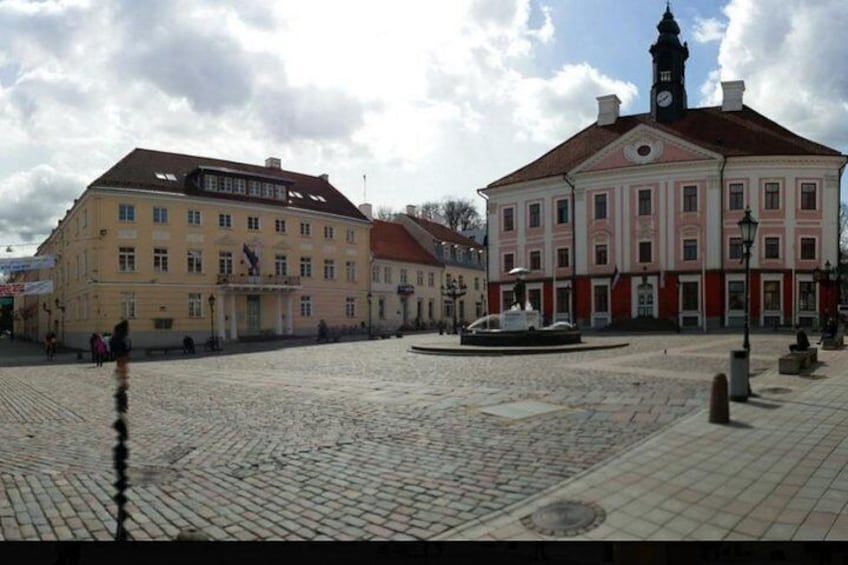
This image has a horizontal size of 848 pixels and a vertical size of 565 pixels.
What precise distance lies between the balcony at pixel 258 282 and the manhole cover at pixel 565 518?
37.5 metres

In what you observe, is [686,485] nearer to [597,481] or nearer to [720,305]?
[597,481]

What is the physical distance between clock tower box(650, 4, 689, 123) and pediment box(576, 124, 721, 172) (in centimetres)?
571

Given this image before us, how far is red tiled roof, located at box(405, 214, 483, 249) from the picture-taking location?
201 ft

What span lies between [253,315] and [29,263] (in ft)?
77.7

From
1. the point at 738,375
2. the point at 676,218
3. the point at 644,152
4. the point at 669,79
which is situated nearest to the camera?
the point at 738,375

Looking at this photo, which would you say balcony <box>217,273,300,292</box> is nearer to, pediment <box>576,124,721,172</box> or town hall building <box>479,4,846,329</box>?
town hall building <box>479,4,846,329</box>

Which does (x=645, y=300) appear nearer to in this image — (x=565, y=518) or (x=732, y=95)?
(x=732, y=95)

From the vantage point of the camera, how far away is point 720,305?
36906 mm

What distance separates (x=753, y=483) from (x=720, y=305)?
3600 cm

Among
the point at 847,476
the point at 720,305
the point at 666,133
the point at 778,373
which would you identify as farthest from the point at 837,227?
the point at 847,476

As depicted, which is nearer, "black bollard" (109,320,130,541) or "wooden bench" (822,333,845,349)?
"black bollard" (109,320,130,541)

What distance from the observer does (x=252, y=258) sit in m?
40.0

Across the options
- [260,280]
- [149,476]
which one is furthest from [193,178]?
[149,476]

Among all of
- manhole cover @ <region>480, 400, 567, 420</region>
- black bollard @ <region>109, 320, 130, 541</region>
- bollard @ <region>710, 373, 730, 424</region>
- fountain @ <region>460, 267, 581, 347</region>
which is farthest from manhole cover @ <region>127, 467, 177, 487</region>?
fountain @ <region>460, 267, 581, 347</region>
